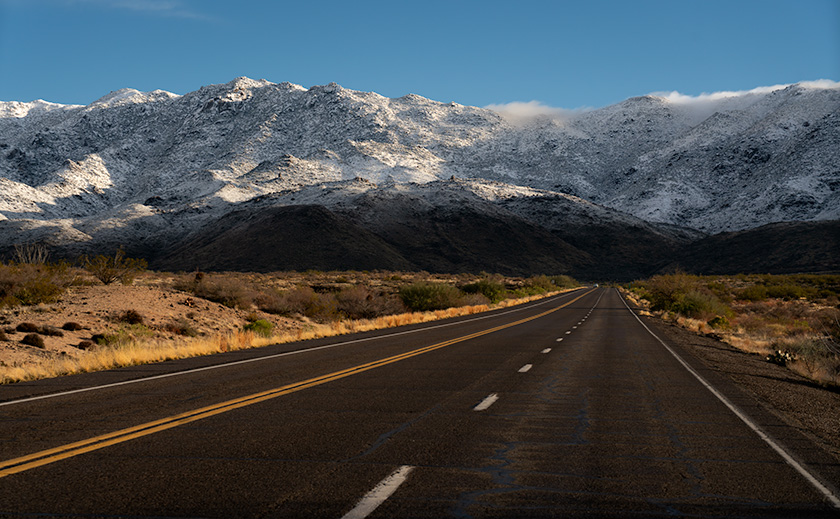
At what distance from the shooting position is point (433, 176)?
17400 cm

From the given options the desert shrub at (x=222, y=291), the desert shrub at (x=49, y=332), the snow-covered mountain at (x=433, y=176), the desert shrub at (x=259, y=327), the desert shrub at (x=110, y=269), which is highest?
the snow-covered mountain at (x=433, y=176)


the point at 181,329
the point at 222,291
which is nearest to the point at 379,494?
the point at 181,329

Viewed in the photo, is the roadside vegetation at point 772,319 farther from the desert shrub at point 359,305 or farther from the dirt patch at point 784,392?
the desert shrub at point 359,305

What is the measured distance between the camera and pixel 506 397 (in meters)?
9.73

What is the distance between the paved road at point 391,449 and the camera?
15.6 feet

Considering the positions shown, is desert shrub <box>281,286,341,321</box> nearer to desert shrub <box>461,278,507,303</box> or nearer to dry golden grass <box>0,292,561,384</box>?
dry golden grass <box>0,292,561,384</box>

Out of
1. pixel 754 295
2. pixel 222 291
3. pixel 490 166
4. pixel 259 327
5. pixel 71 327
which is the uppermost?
pixel 490 166

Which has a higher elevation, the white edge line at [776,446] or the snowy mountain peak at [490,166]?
the snowy mountain peak at [490,166]

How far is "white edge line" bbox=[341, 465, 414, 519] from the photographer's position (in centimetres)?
445

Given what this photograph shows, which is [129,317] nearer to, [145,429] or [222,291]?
[222,291]

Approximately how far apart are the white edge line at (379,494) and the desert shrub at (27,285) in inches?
786

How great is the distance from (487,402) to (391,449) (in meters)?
3.16

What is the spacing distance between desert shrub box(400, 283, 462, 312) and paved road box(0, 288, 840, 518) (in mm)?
27845

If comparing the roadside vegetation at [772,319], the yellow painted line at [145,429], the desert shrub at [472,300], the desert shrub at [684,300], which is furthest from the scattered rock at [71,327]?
the desert shrub at [684,300]
